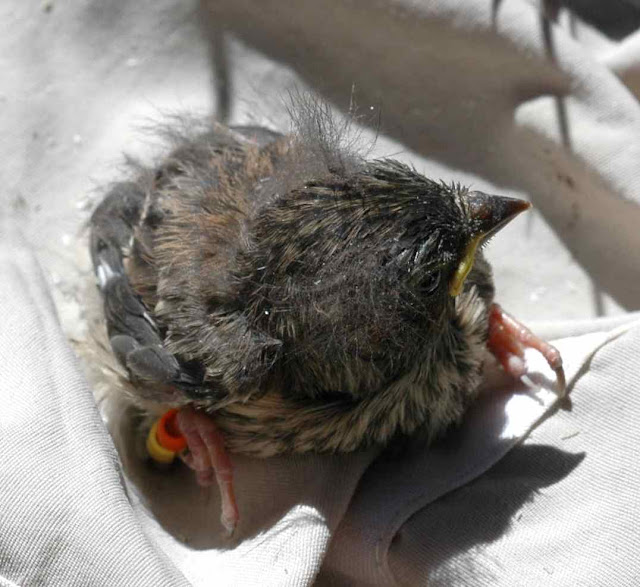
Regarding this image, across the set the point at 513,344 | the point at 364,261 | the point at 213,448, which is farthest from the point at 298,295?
the point at 513,344

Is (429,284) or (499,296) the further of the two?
(499,296)

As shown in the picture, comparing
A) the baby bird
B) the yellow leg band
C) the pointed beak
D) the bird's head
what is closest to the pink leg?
the baby bird

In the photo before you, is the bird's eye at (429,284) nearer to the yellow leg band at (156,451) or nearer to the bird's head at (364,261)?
the bird's head at (364,261)

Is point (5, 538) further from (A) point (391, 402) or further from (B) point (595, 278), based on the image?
(B) point (595, 278)


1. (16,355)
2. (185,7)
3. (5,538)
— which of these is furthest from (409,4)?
(5,538)

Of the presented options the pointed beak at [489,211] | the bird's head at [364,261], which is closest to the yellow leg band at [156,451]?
the bird's head at [364,261]

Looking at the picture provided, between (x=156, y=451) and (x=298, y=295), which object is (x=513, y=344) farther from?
(x=156, y=451)
